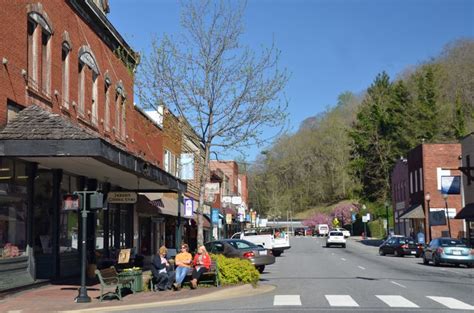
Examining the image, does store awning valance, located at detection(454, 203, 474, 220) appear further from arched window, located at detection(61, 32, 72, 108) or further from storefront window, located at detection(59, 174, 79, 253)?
arched window, located at detection(61, 32, 72, 108)

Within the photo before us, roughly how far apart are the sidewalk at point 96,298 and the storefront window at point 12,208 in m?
1.22

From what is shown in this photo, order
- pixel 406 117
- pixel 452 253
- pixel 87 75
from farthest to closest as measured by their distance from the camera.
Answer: pixel 406 117, pixel 452 253, pixel 87 75

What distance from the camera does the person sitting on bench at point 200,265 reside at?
55.9 ft

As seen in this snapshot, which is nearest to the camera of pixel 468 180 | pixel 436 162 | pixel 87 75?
pixel 87 75

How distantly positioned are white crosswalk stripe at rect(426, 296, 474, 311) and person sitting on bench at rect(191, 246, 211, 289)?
20.0 feet

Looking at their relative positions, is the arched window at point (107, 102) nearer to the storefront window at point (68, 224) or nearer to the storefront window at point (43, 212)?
the storefront window at point (68, 224)

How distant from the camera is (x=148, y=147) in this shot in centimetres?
3198

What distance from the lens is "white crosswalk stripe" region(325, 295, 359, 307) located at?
44.7 ft

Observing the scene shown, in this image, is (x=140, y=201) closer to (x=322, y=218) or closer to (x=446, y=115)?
(x=446, y=115)

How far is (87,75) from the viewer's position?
866 inches

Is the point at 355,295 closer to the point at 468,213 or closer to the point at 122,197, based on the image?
the point at 122,197

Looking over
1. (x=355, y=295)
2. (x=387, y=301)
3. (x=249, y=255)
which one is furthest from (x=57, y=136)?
(x=249, y=255)

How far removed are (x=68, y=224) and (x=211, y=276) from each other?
5375 millimetres

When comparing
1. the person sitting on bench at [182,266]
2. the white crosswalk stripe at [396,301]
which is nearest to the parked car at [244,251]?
the person sitting on bench at [182,266]
